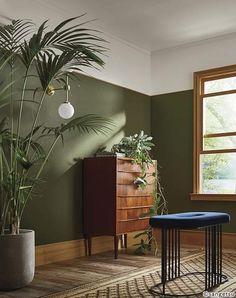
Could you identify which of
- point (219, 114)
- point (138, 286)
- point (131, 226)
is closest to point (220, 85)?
point (219, 114)

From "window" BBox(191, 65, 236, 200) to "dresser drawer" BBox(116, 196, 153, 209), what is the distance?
0.85 meters

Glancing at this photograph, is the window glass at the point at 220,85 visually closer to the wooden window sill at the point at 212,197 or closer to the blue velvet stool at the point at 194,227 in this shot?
the wooden window sill at the point at 212,197

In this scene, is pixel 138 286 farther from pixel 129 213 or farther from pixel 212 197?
pixel 212 197

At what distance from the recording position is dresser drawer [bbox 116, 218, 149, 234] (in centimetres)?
439

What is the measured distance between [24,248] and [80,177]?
5.34ft

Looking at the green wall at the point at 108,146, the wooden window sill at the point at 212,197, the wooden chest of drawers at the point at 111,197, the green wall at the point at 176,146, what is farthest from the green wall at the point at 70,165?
the wooden window sill at the point at 212,197

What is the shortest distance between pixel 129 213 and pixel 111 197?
13.0 inches

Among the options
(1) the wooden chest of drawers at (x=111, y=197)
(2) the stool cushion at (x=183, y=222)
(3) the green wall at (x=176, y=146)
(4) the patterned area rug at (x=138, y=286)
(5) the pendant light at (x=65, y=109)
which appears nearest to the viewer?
(2) the stool cushion at (x=183, y=222)

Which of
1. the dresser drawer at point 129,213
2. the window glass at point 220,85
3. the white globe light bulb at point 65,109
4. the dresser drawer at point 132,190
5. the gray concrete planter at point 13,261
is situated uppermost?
the window glass at point 220,85

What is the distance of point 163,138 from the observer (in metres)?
5.87

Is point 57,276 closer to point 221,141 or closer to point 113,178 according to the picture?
point 113,178

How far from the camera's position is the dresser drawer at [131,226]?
4.39 m

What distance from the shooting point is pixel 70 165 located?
4543 millimetres

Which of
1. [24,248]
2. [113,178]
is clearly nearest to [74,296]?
[24,248]
